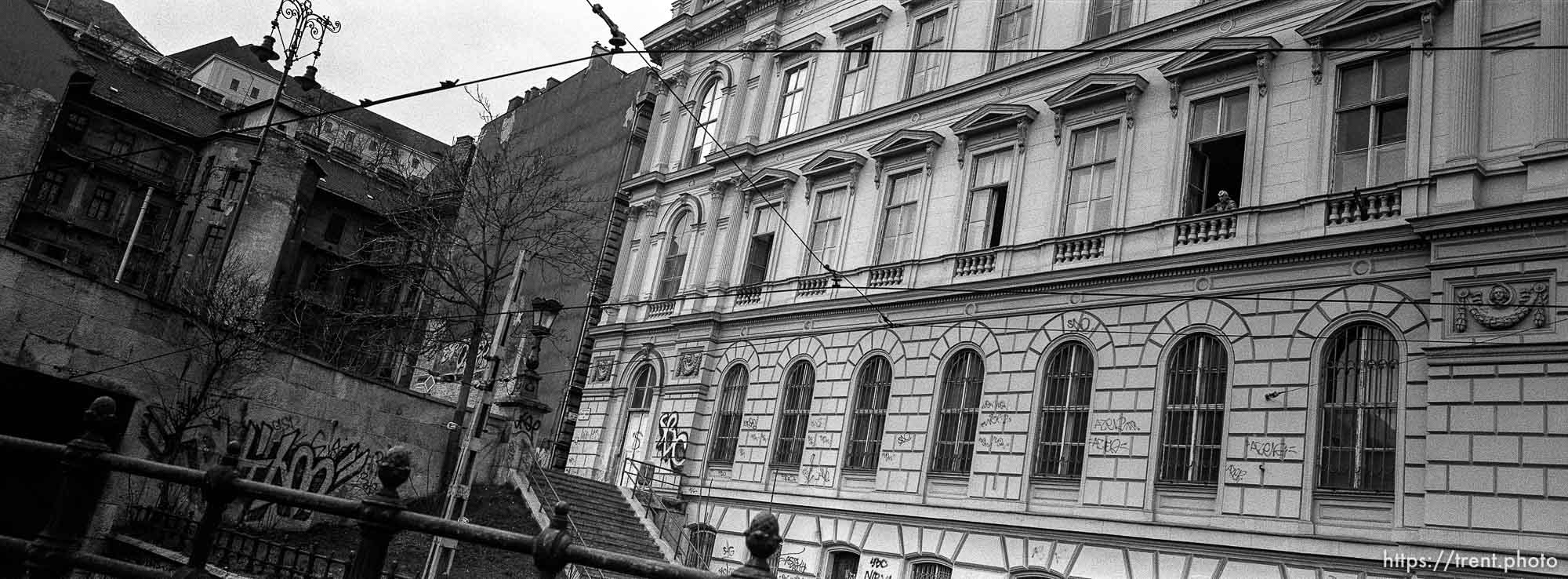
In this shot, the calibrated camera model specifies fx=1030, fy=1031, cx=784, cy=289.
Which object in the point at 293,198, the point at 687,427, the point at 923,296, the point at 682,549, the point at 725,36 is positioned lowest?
the point at 682,549

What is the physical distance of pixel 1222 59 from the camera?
1864cm

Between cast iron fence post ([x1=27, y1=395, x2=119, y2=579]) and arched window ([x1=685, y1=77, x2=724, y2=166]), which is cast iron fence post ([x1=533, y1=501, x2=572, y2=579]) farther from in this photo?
arched window ([x1=685, y1=77, x2=724, y2=166])

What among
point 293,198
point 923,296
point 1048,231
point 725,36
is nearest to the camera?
point 1048,231

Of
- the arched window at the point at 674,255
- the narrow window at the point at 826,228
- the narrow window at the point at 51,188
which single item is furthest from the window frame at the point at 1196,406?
the narrow window at the point at 51,188

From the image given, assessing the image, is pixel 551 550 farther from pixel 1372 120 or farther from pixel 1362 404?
pixel 1372 120

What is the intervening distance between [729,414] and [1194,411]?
13.0 meters

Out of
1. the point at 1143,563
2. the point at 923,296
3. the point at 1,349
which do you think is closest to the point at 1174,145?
the point at 923,296

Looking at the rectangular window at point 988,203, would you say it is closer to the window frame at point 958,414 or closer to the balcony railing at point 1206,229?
the window frame at point 958,414

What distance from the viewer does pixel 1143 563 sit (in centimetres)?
1680

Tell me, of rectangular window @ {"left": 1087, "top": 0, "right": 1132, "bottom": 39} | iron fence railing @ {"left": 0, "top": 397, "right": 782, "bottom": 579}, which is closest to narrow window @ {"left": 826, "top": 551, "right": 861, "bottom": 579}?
rectangular window @ {"left": 1087, "top": 0, "right": 1132, "bottom": 39}

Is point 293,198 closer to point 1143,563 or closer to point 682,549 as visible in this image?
point 682,549

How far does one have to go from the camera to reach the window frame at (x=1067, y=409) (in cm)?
1873

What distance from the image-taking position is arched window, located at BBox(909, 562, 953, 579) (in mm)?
19875

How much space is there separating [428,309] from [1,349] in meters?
29.3
